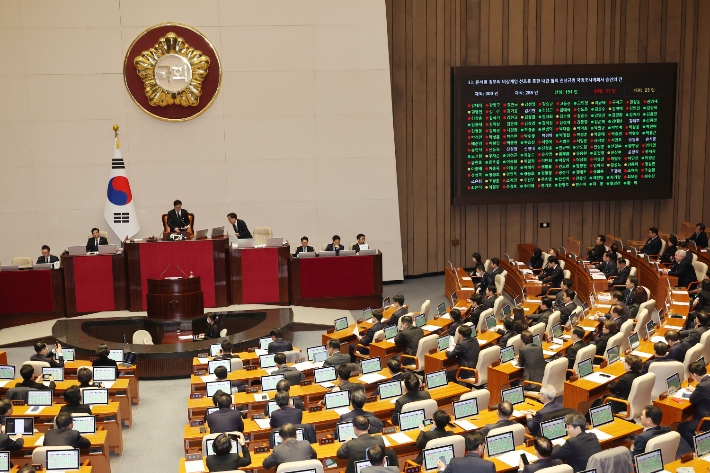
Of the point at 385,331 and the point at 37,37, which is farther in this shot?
the point at 37,37

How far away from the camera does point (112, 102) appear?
14648mm

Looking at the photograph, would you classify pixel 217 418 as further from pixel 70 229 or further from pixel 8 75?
pixel 8 75

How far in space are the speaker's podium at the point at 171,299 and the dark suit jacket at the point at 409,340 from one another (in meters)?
4.07

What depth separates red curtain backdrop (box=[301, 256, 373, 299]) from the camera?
553 inches

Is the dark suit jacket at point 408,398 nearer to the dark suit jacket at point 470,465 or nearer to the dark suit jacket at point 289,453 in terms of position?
the dark suit jacket at point 289,453

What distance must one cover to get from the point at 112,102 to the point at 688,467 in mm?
12689

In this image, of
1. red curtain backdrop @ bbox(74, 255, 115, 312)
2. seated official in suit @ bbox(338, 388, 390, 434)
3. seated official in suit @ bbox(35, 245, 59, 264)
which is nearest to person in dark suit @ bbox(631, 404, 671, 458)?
seated official in suit @ bbox(338, 388, 390, 434)

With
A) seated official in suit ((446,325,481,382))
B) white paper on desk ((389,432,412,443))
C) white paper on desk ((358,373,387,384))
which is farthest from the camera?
seated official in suit ((446,325,481,382))

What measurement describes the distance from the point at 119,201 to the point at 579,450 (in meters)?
11.3

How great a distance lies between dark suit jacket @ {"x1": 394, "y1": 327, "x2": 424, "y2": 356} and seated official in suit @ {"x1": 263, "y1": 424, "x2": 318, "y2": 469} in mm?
3770

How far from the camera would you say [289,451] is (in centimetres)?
598

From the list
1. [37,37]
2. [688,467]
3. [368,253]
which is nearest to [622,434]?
[688,467]

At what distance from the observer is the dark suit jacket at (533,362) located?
27.6 feet

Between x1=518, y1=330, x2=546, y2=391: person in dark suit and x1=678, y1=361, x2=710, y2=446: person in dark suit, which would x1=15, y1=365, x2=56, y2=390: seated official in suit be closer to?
x1=518, y1=330, x2=546, y2=391: person in dark suit
